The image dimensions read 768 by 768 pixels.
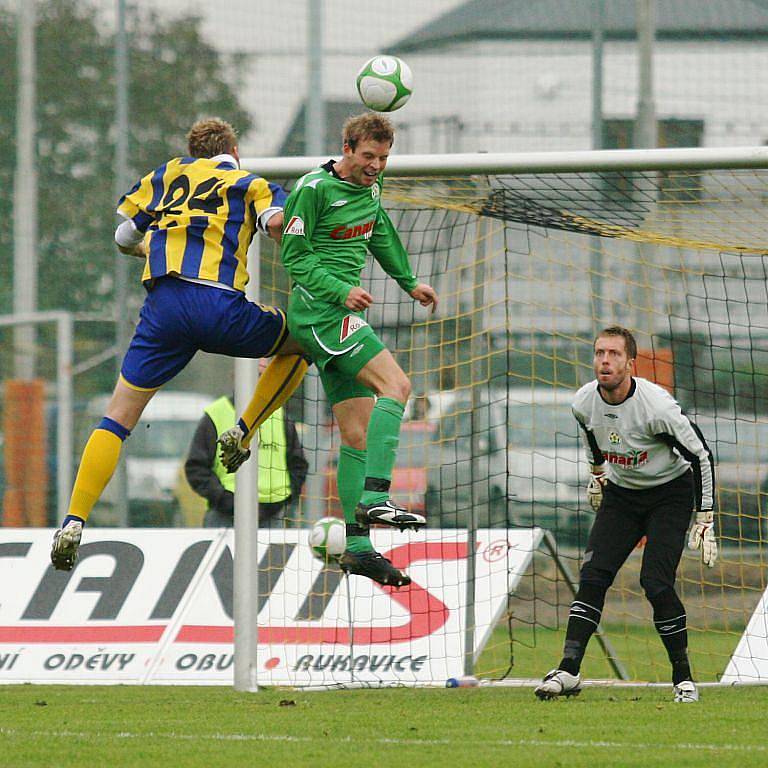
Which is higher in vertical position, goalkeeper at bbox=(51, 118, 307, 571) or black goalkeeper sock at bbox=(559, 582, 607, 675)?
goalkeeper at bbox=(51, 118, 307, 571)

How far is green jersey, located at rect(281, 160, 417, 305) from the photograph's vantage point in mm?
7371

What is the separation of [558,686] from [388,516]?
1.87 meters

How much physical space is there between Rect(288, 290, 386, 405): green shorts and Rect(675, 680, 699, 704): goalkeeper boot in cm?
257

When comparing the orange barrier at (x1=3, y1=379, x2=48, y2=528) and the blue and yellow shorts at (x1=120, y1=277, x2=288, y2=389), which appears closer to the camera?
the blue and yellow shorts at (x1=120, y1=277, x2=288, y2=389)

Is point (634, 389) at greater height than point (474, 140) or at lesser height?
lesser

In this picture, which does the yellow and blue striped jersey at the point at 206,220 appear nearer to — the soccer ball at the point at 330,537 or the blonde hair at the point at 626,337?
the soccer ball at the point at 330,537

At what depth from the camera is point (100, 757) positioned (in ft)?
20.2

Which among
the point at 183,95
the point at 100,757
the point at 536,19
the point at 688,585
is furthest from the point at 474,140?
the point at 100,757

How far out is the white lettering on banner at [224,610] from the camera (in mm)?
9766

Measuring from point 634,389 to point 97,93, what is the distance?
9.25m

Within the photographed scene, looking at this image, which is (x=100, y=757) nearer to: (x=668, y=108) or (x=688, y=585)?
(x=688, y=585)

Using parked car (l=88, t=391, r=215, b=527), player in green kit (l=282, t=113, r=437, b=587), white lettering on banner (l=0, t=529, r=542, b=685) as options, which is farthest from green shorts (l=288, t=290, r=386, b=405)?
parked car (l=88, t=391, r=215, b=527)

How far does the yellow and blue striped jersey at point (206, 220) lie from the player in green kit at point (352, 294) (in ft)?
0.84

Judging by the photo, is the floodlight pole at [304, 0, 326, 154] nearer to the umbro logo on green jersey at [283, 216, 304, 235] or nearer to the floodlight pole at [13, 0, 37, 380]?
the floodlight pole at [13, 0, 37, 380]
